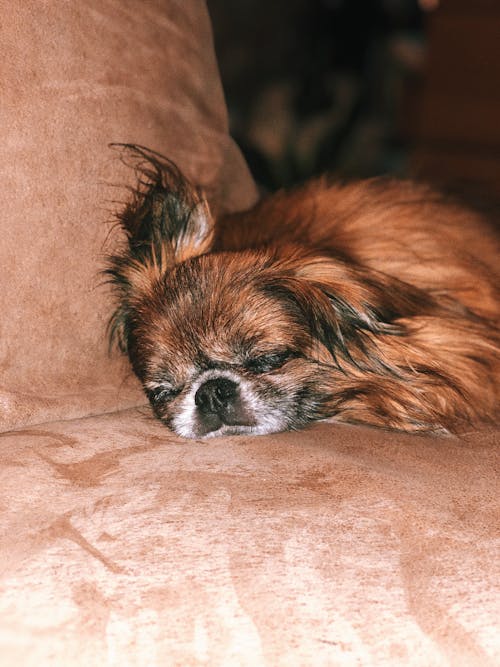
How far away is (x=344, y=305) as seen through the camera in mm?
1592

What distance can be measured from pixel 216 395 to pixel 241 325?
155mm

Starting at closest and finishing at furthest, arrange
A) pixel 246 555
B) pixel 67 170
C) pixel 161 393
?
pixel 246 555, pixel 67 170, pixel 161 393

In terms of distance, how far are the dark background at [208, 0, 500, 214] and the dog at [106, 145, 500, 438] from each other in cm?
59

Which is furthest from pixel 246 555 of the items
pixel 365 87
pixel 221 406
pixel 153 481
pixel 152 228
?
pixel 365 87

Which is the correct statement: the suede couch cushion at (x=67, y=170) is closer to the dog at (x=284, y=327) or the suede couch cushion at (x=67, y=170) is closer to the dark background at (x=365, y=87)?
the dog at (x=284, y=327)

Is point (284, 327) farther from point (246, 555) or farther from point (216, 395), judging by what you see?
point (246, 555)

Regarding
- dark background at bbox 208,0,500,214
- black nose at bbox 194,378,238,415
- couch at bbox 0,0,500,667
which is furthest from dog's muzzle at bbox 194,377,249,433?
dark background at bbox 208,0,500,214

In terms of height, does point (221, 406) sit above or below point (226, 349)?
below

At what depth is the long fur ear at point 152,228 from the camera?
1.60 meters

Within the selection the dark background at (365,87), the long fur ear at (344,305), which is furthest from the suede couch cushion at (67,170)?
the dark background at (365,87)

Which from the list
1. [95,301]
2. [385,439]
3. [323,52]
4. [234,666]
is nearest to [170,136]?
[95,301]

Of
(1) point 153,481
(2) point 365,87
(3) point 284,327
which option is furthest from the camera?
(2) point 365,87

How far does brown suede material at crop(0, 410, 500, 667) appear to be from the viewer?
32.5 inches

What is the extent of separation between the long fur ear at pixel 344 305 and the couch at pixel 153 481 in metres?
0.18
